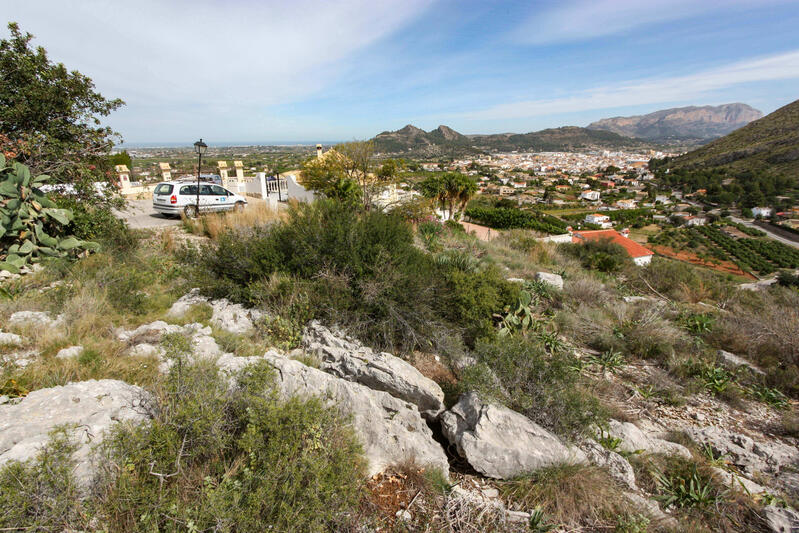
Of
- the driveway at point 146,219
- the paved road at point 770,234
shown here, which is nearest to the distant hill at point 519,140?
the paved road at point 770,234

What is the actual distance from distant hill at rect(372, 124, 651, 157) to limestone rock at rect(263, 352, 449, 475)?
130387mm

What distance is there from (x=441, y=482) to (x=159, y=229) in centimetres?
983

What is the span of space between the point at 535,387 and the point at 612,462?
0.78m

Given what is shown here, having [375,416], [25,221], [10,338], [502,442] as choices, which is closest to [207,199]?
[25,221]

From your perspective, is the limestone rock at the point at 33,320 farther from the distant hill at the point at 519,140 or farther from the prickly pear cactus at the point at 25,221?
the distant hill at the point at 519,140

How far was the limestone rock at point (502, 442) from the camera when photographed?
2.58 meters

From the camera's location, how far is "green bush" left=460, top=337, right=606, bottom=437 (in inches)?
116

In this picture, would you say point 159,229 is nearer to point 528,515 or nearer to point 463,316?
point 463,316

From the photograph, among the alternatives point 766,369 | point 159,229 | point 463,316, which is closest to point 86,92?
point 159,229

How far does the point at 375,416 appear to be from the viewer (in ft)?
9.19

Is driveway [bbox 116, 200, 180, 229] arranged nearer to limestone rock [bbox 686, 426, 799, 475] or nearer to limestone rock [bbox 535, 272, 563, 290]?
limestone rock [bbox 535, 272, 563, 290]

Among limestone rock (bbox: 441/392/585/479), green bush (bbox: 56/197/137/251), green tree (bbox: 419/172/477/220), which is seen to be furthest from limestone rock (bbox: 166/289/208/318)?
green tree (bbox: 419/172/477/220)

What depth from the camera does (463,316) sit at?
436 centimetres

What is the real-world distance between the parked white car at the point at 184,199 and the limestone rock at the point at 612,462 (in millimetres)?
11950
